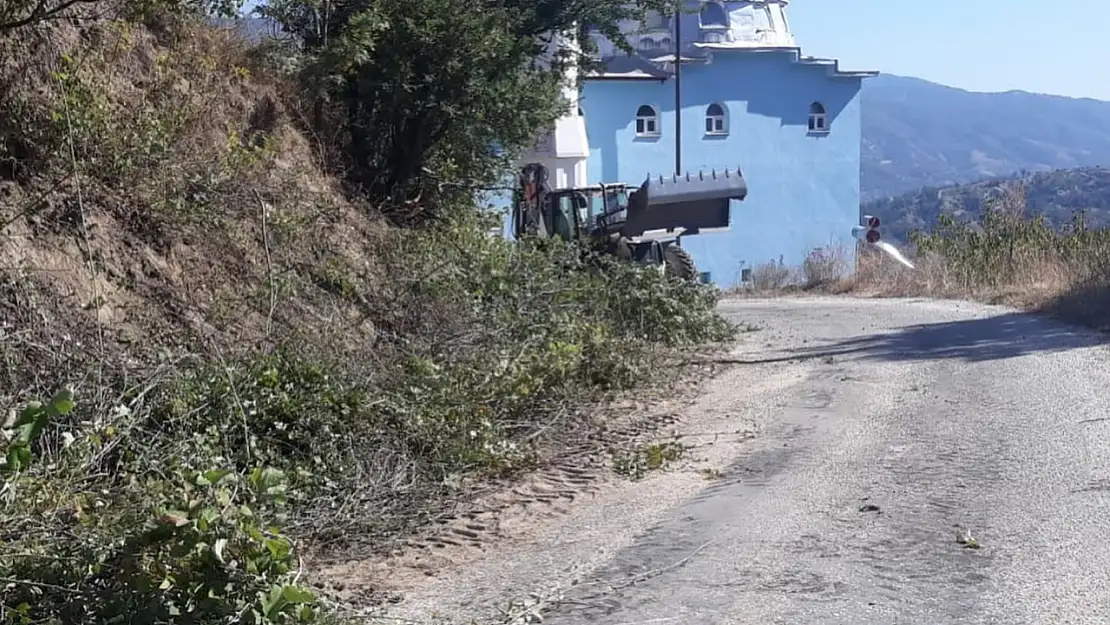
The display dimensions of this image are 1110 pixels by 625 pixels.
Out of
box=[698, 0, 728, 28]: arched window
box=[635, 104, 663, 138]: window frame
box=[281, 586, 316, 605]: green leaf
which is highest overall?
box=[698, 0, 728, 28]: arched window

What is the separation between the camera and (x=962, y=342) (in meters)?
16.3

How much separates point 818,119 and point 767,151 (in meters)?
2.58

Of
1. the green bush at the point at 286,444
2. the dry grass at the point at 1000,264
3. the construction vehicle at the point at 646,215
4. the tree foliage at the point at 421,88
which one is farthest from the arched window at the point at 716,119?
the green bush at the point at 286,444

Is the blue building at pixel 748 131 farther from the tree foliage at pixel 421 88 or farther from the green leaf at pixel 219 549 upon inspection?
the green leaf at pixel 219 549

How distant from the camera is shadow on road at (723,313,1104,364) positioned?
15.2m

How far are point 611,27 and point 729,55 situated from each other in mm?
34493

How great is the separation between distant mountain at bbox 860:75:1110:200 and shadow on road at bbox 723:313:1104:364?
10251 centimetres

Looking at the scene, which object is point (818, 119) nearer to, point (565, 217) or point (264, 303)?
point (565, 217)

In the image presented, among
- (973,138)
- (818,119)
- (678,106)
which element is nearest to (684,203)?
(678,106)

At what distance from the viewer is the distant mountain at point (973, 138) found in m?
132

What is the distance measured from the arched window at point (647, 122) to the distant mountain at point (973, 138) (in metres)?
71.6

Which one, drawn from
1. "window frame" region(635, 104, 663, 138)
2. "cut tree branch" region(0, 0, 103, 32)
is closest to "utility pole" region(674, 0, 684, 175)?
"window frame" region(635, 104, 663, 138)

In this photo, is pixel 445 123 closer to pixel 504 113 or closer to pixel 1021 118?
pixel 504 113

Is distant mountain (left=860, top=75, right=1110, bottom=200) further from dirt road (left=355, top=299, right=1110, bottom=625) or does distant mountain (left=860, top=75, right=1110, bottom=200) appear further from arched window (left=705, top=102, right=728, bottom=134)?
dirt road (left=355, top=299, right=1110, bottom=625)
